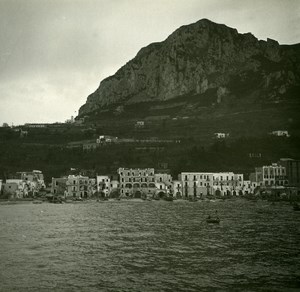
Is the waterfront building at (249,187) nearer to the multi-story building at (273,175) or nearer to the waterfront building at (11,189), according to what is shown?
the multi-story building at (273,175)

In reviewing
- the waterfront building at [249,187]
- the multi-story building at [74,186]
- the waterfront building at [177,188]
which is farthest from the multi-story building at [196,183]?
the multi-story building at [74,186]

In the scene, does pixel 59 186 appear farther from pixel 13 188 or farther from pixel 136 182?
pixel 136 182

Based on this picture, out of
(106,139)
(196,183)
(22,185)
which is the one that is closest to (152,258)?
(196,183)

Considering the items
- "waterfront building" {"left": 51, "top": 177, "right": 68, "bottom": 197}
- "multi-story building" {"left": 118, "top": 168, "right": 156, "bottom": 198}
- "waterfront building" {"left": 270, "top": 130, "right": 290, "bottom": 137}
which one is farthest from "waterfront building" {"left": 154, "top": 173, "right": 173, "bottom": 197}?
"waterfront building" {"left": 270, "top": 130, "right": 290, "bottom": 137}

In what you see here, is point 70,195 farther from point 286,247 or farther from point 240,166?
point 286,247

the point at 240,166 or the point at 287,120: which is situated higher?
the point at 287,120

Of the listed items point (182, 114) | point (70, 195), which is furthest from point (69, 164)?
point (182, 114)
